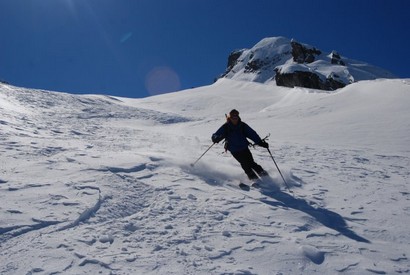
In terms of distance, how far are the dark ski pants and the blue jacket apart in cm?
11

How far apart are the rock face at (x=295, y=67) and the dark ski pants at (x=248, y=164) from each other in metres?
61.6

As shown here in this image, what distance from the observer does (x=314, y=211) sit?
5.47m

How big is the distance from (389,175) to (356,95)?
688 inches

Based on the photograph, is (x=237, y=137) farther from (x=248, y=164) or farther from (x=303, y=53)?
(x=303, y=53)

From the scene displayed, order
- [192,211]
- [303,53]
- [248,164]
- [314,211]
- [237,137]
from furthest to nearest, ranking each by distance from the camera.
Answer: [303,53]
[237,137]
[248,164]
[314,211]
[192,211]

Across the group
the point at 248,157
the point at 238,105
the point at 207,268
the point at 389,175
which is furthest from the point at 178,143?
the point at 238,105

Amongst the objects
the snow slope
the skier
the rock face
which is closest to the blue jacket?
the skier

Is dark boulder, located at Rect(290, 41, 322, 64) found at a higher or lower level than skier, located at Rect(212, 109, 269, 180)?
higher

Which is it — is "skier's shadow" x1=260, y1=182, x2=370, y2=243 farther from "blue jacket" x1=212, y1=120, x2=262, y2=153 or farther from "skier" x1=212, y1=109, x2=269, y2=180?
"blue jacket" x1=212, y1=120, x2=262, y2=153

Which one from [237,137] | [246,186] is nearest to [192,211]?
[246,186]

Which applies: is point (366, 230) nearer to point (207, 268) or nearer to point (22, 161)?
point (207, 268)

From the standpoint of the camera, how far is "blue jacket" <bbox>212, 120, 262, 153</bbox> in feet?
25.3

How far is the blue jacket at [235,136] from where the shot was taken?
303 inches

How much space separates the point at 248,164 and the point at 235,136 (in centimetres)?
69
